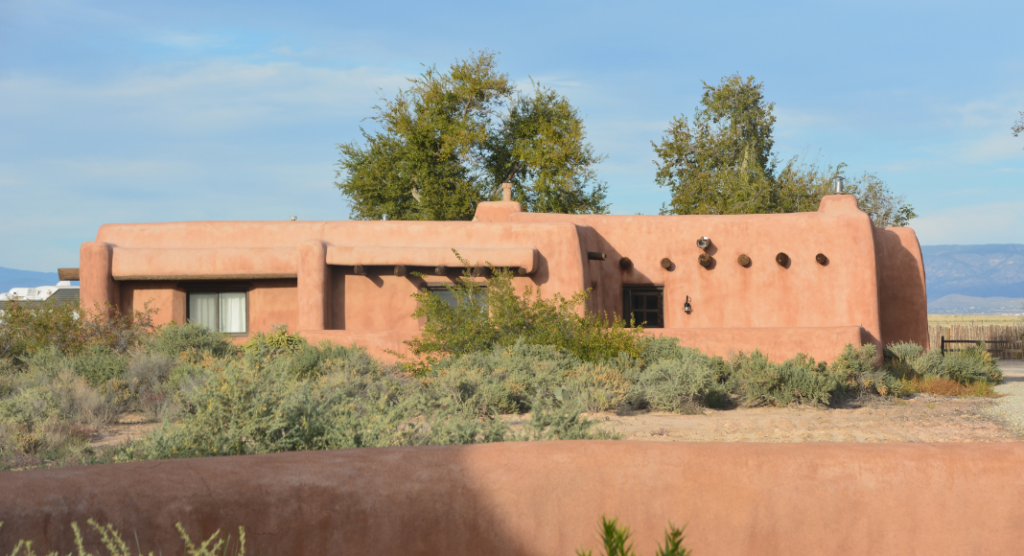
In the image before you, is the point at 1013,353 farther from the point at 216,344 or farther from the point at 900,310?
the point at 216,344

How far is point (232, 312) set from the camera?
1592 cm

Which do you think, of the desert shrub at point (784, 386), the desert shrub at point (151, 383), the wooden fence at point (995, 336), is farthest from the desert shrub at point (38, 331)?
the wooden fence at point (995, 336)

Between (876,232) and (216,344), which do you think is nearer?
(216,344)

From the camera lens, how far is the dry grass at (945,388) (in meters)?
13.9

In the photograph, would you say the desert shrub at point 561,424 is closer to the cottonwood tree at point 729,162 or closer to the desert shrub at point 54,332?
the desert shrub at point 54,332

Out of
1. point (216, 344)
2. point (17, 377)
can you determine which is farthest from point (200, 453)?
point (216, 344)

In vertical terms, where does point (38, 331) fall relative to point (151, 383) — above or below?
above

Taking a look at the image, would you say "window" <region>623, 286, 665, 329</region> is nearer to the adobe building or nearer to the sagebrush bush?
the adobe building

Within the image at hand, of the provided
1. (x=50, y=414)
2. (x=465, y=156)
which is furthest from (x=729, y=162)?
(x=50, y=414)

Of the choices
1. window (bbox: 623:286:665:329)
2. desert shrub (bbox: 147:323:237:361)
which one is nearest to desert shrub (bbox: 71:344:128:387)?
desert shrub (bbox: 147:323:237:361)

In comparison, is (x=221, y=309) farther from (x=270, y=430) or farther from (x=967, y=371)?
(x=967, y=371)

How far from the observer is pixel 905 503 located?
3684mm

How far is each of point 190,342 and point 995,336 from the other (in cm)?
2968

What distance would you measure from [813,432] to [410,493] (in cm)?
685
